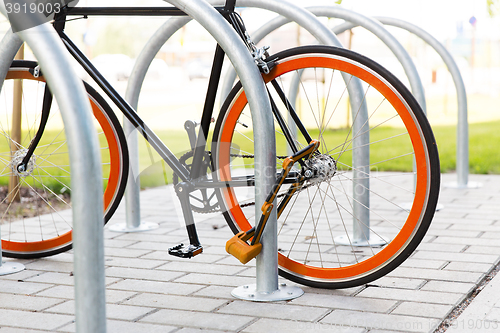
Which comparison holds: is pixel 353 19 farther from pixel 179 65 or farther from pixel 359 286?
pixel 179 65

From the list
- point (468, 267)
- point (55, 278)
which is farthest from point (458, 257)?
point (55, 278)

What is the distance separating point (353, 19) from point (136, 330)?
2367 millimetres

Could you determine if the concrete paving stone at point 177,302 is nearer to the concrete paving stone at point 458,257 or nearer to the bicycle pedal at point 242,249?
the bicycle pedal at point 242,249

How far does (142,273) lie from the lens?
9.21ft

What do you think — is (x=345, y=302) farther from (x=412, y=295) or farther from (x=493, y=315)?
(x=493, y=315)

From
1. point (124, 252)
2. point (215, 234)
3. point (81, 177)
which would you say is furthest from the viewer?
point (215, 234)

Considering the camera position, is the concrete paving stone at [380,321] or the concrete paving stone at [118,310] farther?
the concrete paving stone at [118,310]

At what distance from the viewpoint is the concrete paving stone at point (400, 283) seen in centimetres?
253

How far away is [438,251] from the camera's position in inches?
122

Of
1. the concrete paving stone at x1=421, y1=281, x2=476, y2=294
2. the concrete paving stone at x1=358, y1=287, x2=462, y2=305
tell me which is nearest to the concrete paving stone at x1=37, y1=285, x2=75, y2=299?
the concrete paving stone at x1=358, y1=287, x2=462, y2=305

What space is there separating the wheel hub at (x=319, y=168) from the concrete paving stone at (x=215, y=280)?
59 centimetres

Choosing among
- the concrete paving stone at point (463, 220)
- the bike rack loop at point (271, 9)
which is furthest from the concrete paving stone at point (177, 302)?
the concrete paving stone at point (463, 220)

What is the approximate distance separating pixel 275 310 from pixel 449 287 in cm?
80

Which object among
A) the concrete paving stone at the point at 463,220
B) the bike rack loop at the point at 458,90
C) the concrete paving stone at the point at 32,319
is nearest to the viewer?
the concrete paving stone at the point at 32,319
